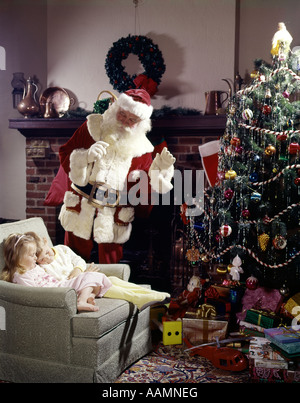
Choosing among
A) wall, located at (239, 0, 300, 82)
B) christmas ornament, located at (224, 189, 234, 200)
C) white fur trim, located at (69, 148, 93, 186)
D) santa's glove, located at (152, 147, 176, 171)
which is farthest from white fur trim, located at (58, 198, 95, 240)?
wall, located at (239, 0, 300, 82)

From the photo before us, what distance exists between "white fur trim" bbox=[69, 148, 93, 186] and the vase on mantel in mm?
1045

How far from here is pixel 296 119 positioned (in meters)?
3.14

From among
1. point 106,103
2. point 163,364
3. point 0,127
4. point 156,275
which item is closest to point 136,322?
point 163,364

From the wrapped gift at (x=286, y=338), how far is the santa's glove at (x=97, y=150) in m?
1.64

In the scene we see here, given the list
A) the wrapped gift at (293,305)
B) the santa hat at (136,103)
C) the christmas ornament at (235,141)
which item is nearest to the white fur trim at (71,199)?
the santa hat at (136,103)

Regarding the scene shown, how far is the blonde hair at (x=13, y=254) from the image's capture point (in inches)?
94.8

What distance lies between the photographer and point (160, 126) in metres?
3.71

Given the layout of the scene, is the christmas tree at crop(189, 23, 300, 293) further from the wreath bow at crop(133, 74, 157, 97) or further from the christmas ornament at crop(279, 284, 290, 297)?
the wreath bow at crop(133, 74, 157, 97)

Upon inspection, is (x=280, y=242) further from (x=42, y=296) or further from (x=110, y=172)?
(x=42, y=296)

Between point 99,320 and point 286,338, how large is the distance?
104 cm

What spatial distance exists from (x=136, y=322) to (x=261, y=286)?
47.7 inches

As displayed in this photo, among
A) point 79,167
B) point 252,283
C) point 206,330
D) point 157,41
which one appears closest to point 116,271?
point 206,330

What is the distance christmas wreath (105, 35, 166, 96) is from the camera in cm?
364
